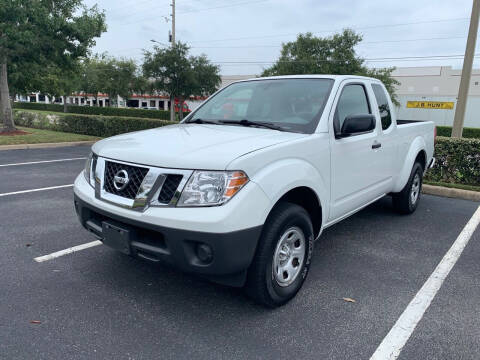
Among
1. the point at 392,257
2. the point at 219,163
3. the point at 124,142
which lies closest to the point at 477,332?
the point at 392,257

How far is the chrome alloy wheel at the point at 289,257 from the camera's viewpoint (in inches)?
115

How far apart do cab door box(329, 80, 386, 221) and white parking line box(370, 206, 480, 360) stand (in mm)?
968

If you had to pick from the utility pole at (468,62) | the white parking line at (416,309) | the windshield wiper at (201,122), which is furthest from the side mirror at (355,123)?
the utility pole at (468,62)

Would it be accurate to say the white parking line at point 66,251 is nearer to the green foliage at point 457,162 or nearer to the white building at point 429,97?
the green foliage at point 457,162

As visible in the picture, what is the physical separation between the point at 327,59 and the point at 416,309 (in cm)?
3513

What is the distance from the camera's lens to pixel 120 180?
2811 millimetres

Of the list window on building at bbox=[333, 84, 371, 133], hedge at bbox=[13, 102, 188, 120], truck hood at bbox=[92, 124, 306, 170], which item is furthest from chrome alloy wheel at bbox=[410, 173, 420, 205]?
hedge at bbox=[13, 102, 188, 120]

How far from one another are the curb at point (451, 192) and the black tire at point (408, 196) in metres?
1.70

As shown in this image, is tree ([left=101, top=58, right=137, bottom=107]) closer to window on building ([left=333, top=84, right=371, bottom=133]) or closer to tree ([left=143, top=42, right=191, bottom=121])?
tree ([left=143, top=42, right=191, bottom=121])

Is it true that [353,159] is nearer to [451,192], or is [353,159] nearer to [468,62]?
[451,192]

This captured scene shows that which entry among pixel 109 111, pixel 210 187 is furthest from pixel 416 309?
pixel 109 111

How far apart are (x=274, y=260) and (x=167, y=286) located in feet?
3.50

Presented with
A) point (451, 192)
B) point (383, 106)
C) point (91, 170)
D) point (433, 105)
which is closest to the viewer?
point (91, 170)

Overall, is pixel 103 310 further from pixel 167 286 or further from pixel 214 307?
pixel 214 307
